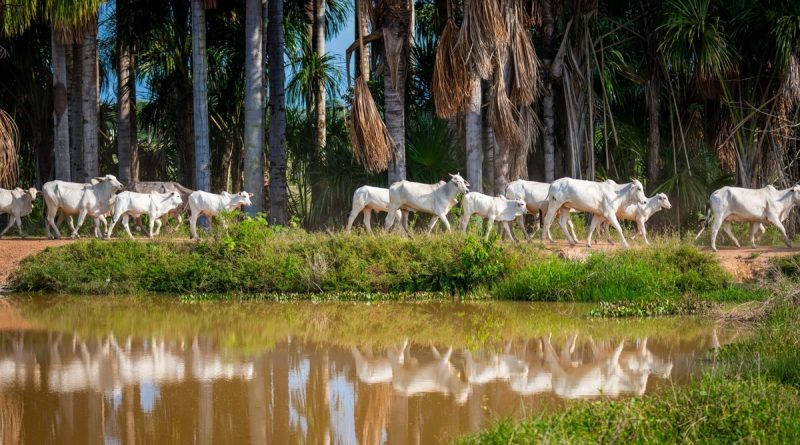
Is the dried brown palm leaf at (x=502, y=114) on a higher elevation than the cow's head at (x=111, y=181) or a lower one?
higher

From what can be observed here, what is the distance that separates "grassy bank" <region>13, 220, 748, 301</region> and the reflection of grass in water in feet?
2.70

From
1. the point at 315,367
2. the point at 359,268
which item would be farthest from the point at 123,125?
A: the point at 315,367

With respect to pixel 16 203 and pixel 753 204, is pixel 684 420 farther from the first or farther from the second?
pixel 16 203

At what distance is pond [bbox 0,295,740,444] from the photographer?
29.0 ft

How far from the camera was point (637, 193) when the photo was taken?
20.7 m

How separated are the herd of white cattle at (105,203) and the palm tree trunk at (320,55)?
238 inches

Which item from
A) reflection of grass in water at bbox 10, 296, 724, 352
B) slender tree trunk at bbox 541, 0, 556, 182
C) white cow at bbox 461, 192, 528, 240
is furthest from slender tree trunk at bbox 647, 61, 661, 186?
reflection of grass in water at bbox 10, 296, 724, 352

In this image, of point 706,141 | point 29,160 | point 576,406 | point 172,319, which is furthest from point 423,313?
point 29,160

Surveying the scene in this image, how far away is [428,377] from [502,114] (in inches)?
484

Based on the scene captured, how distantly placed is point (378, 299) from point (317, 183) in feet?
33.2

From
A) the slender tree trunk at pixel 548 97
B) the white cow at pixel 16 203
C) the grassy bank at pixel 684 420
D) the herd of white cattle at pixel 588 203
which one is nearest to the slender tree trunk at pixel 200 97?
the white cow at pixel 16 203

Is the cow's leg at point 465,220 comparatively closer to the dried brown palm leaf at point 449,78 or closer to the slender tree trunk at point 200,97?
the dried brown palm leaf at point 449,78

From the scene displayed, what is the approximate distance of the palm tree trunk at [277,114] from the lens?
24531 mm

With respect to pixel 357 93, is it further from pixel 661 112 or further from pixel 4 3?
pixel 661 112
